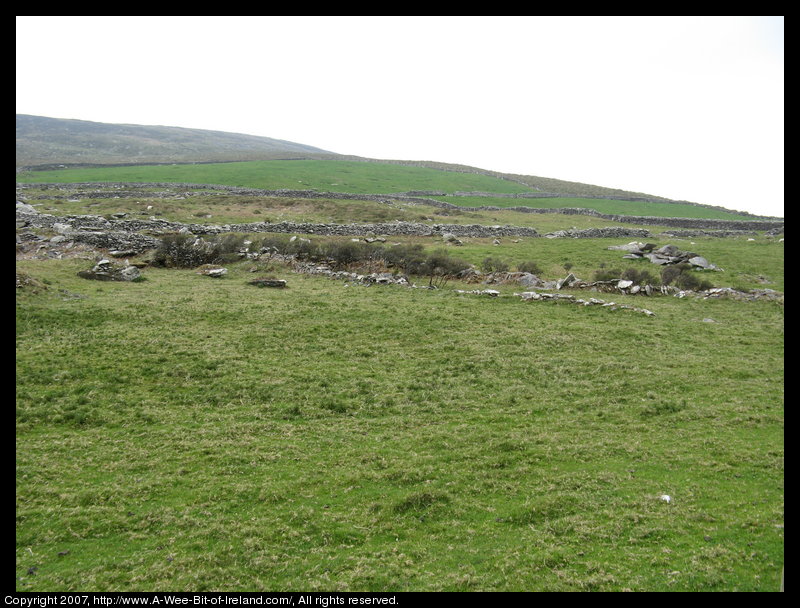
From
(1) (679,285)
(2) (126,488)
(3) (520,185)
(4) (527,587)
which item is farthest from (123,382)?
(3) (520,185)

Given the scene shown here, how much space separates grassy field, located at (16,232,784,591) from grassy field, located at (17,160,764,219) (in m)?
73.5

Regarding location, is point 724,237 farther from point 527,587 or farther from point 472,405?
point 527,587

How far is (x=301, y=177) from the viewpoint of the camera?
4040 inches

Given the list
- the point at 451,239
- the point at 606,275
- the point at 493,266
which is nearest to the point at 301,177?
the point at 451,239

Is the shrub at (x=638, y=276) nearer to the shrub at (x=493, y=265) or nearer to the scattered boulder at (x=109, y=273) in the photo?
the shrub at (x=493, y=265)

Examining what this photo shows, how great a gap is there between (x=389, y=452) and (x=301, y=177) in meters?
99.0

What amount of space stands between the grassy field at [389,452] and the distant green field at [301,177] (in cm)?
7403

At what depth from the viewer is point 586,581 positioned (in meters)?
7.29

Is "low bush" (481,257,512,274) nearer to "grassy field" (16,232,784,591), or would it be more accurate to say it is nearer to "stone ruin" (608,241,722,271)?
"grassy field" (16,232,784,591)

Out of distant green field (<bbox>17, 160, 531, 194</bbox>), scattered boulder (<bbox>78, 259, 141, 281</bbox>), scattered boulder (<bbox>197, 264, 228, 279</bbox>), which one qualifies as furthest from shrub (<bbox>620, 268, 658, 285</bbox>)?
distant green field (<bbox>17, 160, 531, 194</bbox>)

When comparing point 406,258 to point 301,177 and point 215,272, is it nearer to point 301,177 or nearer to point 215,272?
point 215,272

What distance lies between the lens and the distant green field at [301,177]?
92688mm

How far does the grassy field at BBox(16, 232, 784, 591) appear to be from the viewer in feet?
25.8
